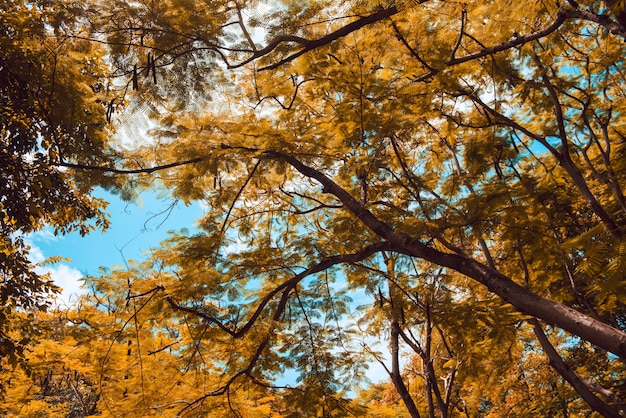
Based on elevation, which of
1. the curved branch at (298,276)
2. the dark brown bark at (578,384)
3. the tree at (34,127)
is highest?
the tree at (34,127)

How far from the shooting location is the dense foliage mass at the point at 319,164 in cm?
424

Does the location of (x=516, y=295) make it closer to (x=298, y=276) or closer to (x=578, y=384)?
(x=298, y=276)

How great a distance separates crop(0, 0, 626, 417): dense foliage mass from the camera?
424cm

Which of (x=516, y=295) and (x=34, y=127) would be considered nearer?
(x=516, y=295)

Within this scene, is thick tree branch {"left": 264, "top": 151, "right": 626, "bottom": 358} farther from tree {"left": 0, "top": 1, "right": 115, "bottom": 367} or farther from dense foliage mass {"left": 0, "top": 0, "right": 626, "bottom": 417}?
tree {"left": 0, "top": 1, "right": 115, "bottom": 367}

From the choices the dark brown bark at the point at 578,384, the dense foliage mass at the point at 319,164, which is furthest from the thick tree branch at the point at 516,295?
the dark brown bark at the point at 578,384

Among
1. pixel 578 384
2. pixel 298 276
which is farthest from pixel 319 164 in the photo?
pixel 578 384

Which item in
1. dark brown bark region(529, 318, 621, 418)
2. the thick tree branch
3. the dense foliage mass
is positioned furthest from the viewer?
dark brown bark region(529, 318, 621, 418)

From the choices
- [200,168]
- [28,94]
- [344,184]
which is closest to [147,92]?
[200,168]

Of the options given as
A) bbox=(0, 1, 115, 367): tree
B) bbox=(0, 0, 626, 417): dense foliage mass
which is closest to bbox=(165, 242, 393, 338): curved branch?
bbox=(0, 0, 626, 417): dense foliage mass

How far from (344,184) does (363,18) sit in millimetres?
3237

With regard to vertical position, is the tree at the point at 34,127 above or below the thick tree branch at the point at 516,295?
above

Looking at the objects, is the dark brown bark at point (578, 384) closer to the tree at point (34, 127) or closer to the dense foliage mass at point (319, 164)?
the dense foliage mass at point (319, 164)

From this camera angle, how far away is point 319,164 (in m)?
5.97
